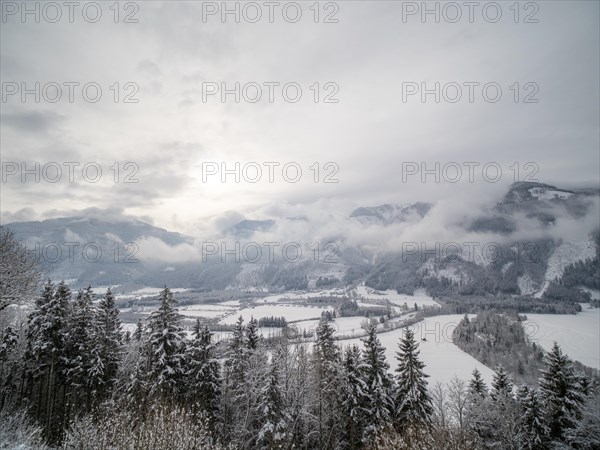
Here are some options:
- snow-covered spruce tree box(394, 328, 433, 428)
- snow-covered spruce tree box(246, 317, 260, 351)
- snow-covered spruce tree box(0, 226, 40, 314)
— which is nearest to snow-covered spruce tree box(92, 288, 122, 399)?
snow-covered spruce tree box(0, 226, 40, 314)

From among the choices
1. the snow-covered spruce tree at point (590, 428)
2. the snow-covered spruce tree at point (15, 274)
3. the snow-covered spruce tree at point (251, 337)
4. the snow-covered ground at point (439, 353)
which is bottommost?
the snow-covered ground at point (439, 353)

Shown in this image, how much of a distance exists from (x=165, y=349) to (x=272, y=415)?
1031cm

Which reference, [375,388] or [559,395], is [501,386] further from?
[375,388]

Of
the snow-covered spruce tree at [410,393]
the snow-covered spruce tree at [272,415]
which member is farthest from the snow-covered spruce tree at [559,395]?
the snow-covered spruce tree at [272,415]

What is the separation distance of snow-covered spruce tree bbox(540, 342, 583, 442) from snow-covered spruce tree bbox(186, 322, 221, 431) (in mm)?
28586

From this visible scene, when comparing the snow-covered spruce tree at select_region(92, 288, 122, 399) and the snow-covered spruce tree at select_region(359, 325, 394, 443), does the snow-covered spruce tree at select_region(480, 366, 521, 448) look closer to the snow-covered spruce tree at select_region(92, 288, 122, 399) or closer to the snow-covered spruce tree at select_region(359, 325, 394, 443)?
the snow-covered spruce tree at select_region(359, 325, 394, 443)

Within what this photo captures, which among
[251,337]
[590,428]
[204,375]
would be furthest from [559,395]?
[204,375]

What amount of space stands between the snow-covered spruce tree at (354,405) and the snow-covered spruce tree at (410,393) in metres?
3.18

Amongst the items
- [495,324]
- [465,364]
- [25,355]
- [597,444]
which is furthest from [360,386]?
[495,324]

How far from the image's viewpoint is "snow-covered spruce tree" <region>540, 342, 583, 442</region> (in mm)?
26188

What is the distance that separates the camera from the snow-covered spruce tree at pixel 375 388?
28.0 m

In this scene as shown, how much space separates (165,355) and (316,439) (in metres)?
15.4

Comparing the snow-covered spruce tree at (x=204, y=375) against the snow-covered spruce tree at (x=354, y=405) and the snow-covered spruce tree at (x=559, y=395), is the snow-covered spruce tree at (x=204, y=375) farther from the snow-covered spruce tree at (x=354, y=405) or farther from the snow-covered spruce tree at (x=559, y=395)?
the snow-covered spruce tree at (x=559, y=395)

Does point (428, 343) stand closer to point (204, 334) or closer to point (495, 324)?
point (495, 324)
